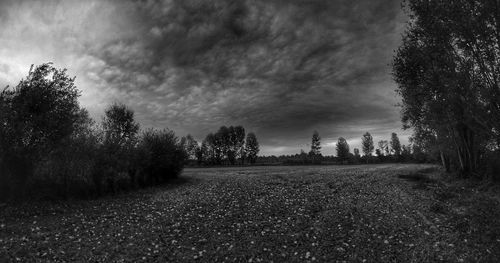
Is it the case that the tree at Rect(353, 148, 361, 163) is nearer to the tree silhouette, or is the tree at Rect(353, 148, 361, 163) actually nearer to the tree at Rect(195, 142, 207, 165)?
the tree silhouette

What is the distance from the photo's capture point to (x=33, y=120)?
19.6 metres

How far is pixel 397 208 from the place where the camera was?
662 inches

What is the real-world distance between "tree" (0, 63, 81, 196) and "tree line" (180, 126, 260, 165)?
9896 centimetres

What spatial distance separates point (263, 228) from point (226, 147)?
115189mm

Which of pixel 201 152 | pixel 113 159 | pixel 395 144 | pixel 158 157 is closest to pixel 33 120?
pixel 113 159

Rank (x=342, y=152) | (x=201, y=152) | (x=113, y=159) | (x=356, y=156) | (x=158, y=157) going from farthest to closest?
(x=356, y=156) → (x=342, y=152) → (x=201, y=152) → (x=158, y=157) → (x=113, y=159)

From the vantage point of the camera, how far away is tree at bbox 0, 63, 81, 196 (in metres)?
18.7

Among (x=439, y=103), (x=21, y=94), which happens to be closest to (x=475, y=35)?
(x=439, y=103)

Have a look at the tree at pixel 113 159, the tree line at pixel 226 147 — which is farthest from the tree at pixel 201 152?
the tree at pixel 113 159

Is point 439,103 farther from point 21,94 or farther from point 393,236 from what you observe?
point 21,94

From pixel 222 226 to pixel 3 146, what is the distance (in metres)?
16.8

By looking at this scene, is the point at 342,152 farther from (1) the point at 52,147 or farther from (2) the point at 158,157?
(1) the point at 52,147

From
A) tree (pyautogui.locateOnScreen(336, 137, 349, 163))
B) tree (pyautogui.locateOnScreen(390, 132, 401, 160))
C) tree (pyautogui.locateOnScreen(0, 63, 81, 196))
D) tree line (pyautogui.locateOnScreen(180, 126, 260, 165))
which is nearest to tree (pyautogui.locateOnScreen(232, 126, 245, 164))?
tree line (pyautogui.locateOnScreen(180, 126, 260, 165))

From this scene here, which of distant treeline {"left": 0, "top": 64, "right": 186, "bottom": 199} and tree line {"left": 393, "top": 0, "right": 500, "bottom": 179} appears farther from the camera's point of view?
distant treeline {"left": 0, "top": 64, "right": 186, "bottom": 199}
